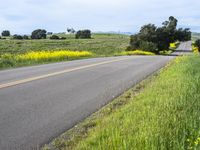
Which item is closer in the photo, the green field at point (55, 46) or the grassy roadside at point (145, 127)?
the grassy roadside at point (145, 127)

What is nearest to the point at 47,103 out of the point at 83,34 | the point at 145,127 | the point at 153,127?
the point at 145,127

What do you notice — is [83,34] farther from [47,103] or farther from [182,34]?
[47,103]

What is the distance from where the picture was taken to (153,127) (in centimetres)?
626

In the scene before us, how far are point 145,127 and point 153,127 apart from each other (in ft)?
0.55

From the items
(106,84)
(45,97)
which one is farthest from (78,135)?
(106,84)

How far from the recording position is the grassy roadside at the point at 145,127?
554cm

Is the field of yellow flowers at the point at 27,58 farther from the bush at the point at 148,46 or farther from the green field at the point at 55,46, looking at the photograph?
the bush at the point at 148,46

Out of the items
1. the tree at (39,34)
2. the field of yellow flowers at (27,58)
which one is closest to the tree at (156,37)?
the field of yellow flowers at (27,58)

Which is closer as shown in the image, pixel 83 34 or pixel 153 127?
pixel 153 127

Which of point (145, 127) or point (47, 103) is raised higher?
point (145, 127)

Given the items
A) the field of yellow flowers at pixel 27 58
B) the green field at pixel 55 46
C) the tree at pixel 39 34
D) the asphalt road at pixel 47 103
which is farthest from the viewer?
the tree at pixel 39 34

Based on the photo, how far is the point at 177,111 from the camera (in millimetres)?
7684

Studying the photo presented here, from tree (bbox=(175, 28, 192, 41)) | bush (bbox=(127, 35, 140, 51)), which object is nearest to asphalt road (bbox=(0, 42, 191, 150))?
bush (bbox=(127, 35, 140, 51))

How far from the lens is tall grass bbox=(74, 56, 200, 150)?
547cm
